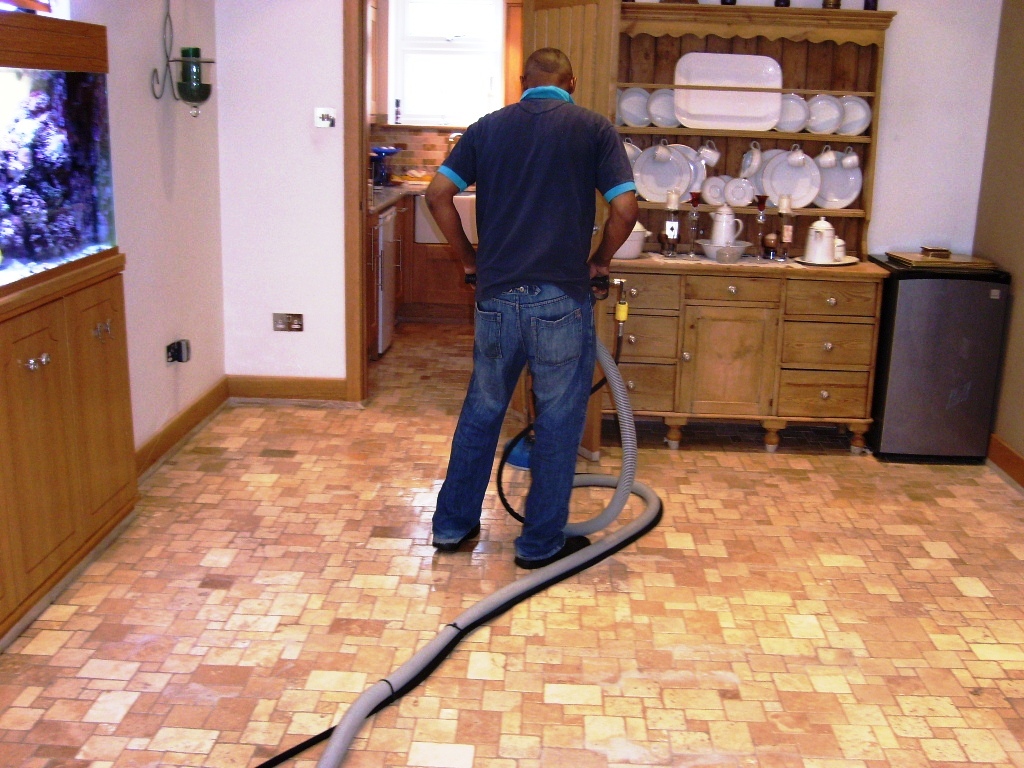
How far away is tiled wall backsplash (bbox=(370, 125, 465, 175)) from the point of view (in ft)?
24.3

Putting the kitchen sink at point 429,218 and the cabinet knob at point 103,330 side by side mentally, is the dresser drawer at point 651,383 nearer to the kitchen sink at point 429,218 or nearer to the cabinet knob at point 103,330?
the cabinet knob at point 103,330

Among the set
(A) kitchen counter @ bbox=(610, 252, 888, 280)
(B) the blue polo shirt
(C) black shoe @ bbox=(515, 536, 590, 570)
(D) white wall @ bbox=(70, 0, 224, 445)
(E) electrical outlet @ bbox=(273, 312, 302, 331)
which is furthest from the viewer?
(E) electrical outlet @ bbox=(273, 312, 302, 331)

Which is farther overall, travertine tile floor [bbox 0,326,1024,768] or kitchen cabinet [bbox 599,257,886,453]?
kitchen cabinet [bbox 599,257,886,453]

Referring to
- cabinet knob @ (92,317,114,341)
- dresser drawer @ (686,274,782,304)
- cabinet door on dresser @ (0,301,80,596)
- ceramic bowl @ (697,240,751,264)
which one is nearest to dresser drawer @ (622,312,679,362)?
dresser drawer @ (686,274,782,304)

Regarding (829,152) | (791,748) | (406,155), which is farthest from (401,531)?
(406,155)

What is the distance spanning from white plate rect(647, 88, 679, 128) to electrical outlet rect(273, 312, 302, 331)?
6.08 feet

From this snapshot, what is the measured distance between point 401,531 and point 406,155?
4.35 metres

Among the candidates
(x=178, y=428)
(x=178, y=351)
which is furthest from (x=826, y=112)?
(x=178, y=428)

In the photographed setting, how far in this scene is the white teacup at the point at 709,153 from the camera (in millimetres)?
4820

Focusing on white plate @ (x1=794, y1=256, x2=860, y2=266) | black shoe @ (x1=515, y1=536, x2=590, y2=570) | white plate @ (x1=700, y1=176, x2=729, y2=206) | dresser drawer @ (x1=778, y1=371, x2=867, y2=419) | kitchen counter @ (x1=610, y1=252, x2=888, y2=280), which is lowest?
black shoe @ (x1=515, y1=536, x2=590, y2=570)

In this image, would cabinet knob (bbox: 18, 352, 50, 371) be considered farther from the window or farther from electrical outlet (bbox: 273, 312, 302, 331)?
the window

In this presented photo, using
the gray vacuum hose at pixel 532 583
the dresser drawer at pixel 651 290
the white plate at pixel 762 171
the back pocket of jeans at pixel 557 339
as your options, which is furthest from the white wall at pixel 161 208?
the white plate at pixel 762 171

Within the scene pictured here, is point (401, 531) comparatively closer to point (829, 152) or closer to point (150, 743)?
point (150, 743)

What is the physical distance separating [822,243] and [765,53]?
906 millimetres
